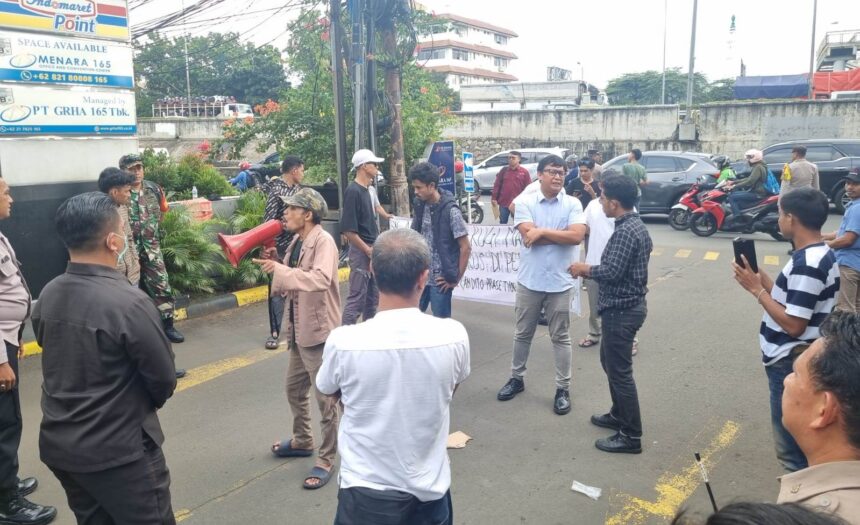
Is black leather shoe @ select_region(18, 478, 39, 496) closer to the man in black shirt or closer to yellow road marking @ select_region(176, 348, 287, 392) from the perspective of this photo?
yellow road marking @ select_region(176, 348, 287, 392)

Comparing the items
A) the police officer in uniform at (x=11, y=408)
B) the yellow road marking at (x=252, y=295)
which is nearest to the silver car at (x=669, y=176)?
the yellow road marking at (x=252, y=295)

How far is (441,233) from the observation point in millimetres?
5465

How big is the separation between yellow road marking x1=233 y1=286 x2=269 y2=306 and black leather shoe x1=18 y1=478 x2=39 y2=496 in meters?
4.43

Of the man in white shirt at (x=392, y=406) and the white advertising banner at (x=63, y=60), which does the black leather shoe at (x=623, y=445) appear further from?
the white advertising banner at (x=63, y=60)

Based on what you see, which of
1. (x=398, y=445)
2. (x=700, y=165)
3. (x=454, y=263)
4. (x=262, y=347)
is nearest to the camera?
(x=398, y=445)

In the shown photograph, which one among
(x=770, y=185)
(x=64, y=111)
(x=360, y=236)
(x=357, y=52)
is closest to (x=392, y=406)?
(x=360, y=236)

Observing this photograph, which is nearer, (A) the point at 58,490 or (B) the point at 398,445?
(B) the point at 398,445

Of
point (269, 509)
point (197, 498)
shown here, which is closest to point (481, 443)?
point (269, 509)

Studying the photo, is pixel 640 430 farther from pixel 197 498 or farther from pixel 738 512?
pixel 738 512

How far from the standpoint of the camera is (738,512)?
104 centimetres

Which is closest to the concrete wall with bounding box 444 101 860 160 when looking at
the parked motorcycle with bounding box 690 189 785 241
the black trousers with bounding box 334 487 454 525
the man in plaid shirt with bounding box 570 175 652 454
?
the parked motorcycle with bounding box 690 189 785 241

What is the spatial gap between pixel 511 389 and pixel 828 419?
3.84m

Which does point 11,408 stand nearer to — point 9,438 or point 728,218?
point 9,438

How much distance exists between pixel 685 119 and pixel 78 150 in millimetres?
23397
